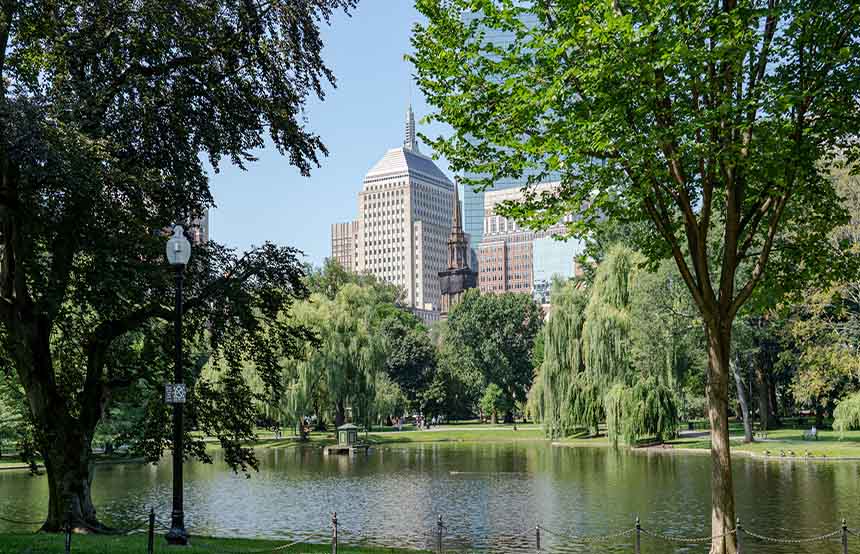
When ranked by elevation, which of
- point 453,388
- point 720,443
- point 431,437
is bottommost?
point 431,437

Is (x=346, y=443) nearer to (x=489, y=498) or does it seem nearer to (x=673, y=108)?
(x=489, y=498)

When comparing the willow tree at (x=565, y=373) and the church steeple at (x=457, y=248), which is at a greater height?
the church steeple at (x=457, y=248)

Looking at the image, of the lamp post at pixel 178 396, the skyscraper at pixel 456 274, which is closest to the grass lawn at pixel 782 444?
the lamp post at pixel 178 396

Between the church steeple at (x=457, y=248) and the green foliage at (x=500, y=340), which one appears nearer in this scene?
the green foliage at (x=500, y=340)

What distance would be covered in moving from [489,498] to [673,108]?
20858mm

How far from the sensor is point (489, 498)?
32281 mm

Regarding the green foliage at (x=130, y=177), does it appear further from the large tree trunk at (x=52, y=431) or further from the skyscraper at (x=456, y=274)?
the skyscraper at (x=456, y=274)

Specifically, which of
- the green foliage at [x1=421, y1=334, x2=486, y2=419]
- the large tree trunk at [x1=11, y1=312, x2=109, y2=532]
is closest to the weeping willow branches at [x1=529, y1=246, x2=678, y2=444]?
the large tree trunk at [x1=11, y1=312, x2=109, y2=532]

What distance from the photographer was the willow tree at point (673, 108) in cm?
1380

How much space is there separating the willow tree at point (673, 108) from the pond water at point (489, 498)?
8153 mm

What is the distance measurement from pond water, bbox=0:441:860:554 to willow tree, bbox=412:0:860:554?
8.15m

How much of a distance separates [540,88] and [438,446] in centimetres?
5417

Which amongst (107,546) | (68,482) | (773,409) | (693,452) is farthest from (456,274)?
(107,546)

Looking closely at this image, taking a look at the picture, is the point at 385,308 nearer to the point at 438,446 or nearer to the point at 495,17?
the point at 438,446
